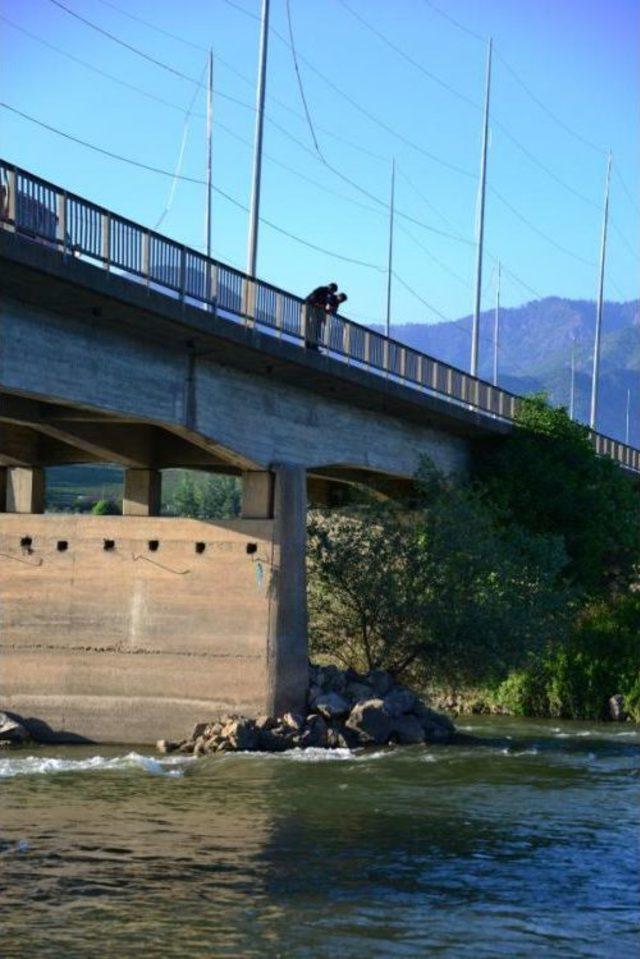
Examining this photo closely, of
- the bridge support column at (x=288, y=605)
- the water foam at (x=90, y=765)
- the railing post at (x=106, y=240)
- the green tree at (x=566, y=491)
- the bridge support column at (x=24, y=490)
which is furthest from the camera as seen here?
the green tree at (x=566, y=491)

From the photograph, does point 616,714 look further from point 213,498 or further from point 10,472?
point 213,498

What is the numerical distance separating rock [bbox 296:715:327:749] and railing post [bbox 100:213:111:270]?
1211cm

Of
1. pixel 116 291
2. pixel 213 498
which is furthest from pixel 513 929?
pixel 213 498

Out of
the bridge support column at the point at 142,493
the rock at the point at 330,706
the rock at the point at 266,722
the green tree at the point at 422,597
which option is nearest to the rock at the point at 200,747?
the rock at the point at 266,722

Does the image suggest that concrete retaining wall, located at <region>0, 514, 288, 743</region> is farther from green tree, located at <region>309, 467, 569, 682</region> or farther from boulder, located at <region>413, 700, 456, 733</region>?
green tree, located at <region>309, 467, 569, 682</region>

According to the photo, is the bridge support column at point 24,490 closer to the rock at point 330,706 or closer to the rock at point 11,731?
the rock at point 11,731

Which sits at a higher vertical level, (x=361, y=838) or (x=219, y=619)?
(x=219, y=619)

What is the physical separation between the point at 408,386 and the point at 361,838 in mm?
22184

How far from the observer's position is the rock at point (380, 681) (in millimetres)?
42031

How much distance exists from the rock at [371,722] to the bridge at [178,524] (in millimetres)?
1338

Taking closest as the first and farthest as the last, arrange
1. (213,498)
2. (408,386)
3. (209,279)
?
(209,279) < (408,386) < (213,498)

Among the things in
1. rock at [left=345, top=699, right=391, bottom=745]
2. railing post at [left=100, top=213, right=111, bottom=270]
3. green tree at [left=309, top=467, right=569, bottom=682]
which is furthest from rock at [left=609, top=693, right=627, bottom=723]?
railing post at [left=100, top=213, right=111, bottom=270]

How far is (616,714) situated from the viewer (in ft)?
165

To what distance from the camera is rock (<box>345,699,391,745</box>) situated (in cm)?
3988
